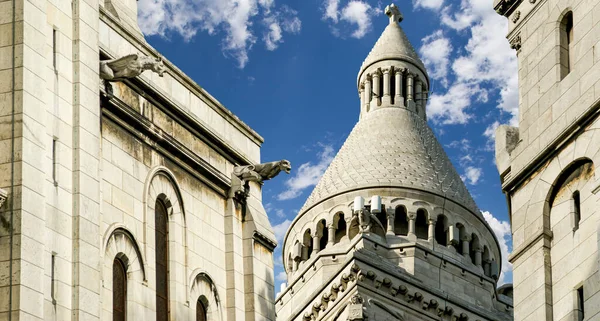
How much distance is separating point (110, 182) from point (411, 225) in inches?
1927

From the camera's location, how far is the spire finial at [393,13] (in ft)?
359

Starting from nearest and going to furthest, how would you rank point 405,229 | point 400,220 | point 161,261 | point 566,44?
point 161,261
point 566,44
point 405,229
point 400,220

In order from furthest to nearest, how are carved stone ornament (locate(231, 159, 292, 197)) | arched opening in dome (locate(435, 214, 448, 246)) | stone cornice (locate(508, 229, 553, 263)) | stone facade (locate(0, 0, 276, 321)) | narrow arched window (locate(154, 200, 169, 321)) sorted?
1. arched opening in dome (locate(435, 214, 448, 246))
2. carved stone ornament (locate(231, 159, 292, 197))
3. narrow arched window (locate(154, 200, 169, 321))
4. stone cornice (locate(508, 229, 553, 263))
5. stone facade (locate(0, 0, 276, 321))

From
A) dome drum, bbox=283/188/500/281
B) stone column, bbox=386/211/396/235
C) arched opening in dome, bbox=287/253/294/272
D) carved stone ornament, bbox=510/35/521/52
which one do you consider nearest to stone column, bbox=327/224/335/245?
dome drum, bbox=283/188/500/281

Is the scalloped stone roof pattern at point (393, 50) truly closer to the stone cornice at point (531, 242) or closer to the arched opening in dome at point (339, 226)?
the arched opening in dome at point (339, 226)

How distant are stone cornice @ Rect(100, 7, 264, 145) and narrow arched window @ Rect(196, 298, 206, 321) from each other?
5.12m

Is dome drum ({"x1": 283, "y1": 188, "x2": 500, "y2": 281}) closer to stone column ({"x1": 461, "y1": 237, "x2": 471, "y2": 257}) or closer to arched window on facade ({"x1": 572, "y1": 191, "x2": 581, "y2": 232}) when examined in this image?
stone column ({"x1": 461, "y1": 237, "x2": 471, "y2": 257})

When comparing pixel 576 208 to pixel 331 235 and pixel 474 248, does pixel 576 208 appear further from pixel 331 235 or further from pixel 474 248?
pixel 474 248

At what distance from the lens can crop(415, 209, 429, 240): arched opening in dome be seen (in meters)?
93.4

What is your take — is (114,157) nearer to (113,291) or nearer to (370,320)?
(113,291)

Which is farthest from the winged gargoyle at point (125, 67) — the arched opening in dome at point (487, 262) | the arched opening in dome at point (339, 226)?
the arched opening in dome at point (487, 262)

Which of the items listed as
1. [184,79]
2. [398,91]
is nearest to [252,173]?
[184,79]

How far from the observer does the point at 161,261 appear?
46.1 metres

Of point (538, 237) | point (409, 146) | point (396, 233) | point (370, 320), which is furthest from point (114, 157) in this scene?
point (409, 146)
